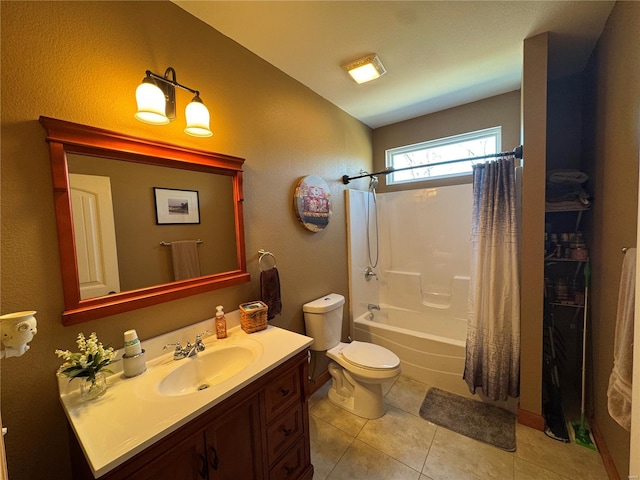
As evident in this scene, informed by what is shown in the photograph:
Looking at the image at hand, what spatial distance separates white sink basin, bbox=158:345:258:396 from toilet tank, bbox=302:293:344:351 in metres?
0.76

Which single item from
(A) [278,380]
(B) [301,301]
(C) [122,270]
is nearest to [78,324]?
(C) [122,270]

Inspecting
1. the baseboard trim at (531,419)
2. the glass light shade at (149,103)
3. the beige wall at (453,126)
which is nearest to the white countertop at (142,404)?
the glass light shade at (149,103)

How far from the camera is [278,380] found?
49.1 inches

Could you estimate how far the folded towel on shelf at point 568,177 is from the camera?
5.85 ft

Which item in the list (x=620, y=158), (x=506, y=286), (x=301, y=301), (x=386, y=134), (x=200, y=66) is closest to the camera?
(x=620, y=158)

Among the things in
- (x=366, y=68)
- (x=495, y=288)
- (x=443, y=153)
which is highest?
(x=366, y=68)

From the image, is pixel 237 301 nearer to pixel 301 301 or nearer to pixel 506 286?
pixel 301 301

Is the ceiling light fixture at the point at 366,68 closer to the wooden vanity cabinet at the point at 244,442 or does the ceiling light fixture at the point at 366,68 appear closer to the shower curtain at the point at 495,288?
the shower curtain at the point at 495,288

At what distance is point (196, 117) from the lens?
126cm

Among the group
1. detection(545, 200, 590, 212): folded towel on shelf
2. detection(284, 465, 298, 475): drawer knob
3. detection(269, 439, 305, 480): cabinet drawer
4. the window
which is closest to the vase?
detection(269, 439, 305, 480): cabinet drawer

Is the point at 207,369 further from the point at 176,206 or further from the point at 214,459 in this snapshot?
the point at 176,206

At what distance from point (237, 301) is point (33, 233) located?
3.17 feet

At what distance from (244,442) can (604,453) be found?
208 centimetres

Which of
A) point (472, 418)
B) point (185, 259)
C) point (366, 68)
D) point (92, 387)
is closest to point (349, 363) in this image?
point (472, 418)
